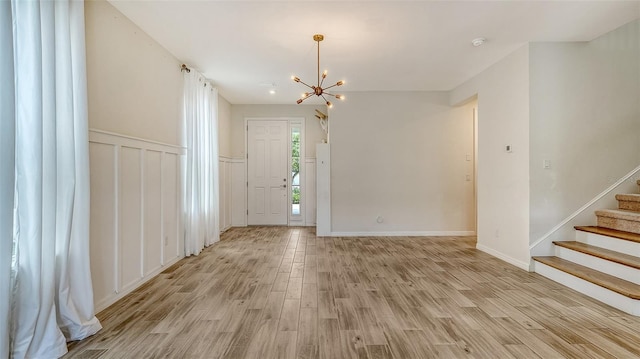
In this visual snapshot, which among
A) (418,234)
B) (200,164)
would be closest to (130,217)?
(200,164)

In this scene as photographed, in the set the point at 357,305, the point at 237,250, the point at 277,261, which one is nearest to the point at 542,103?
the point at 357,305

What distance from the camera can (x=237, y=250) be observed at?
14.8ft

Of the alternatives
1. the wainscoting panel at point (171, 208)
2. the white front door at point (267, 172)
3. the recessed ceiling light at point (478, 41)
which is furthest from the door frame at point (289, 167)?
the recessed ceiling light at point (478, 41)

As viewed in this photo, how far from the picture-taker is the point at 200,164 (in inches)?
172

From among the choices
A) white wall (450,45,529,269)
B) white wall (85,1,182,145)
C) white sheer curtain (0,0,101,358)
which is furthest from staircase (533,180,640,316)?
white wall (85,1,182,145)

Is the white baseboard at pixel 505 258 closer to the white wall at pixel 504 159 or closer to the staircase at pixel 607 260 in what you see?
the white wall at pixel 504 159

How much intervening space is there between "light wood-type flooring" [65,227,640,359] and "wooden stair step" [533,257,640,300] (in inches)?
7.2

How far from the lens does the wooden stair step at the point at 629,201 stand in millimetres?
3234

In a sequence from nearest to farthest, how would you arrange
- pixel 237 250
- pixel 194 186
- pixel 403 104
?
pixel 194 186 → pixel 237 250 → pixel 403 104

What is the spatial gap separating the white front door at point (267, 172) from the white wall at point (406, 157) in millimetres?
1536

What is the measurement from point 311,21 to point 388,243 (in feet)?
12.1

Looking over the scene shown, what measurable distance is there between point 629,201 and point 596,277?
125 centimetres

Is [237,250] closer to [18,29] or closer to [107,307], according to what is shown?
[107,307]

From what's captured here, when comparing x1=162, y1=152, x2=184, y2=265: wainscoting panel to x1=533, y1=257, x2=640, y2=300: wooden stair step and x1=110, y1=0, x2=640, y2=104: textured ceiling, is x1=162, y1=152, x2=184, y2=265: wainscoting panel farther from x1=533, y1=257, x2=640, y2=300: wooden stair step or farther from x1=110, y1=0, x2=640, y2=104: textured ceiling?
x1=533, y1=257, x2=640, y2=300: wooden stair step
